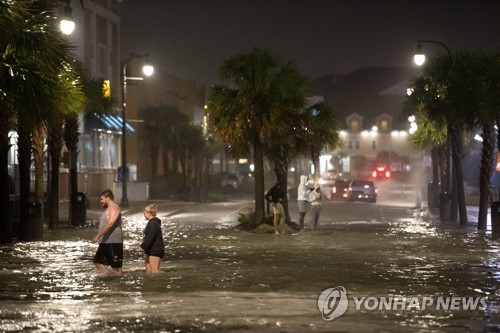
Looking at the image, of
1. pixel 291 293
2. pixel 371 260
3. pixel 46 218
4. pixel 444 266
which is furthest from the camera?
pixel 46 218

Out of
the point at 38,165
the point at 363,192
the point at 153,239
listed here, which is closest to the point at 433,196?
the point at 363,192

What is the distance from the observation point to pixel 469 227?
3381 cm

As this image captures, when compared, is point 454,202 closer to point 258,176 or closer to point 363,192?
point 258,176

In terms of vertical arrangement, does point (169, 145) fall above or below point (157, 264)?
above

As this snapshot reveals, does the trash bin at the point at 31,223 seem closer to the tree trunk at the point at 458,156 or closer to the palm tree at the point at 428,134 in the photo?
the palm tree at the point at 428,134

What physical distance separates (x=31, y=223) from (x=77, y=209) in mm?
6689

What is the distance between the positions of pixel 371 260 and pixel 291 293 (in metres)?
6.25

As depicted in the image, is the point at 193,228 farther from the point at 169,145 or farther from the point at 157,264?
the point at 169,145

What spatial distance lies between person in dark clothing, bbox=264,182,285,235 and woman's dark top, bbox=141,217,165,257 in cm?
1197

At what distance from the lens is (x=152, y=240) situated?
17.1 metres

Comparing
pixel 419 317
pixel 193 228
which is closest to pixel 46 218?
pixel 193 228

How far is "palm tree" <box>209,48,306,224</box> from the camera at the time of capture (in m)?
30.8

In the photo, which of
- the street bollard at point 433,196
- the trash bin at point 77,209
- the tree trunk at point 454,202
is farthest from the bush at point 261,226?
the street bollard at point 433,196

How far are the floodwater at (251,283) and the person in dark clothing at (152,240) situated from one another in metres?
0.31
